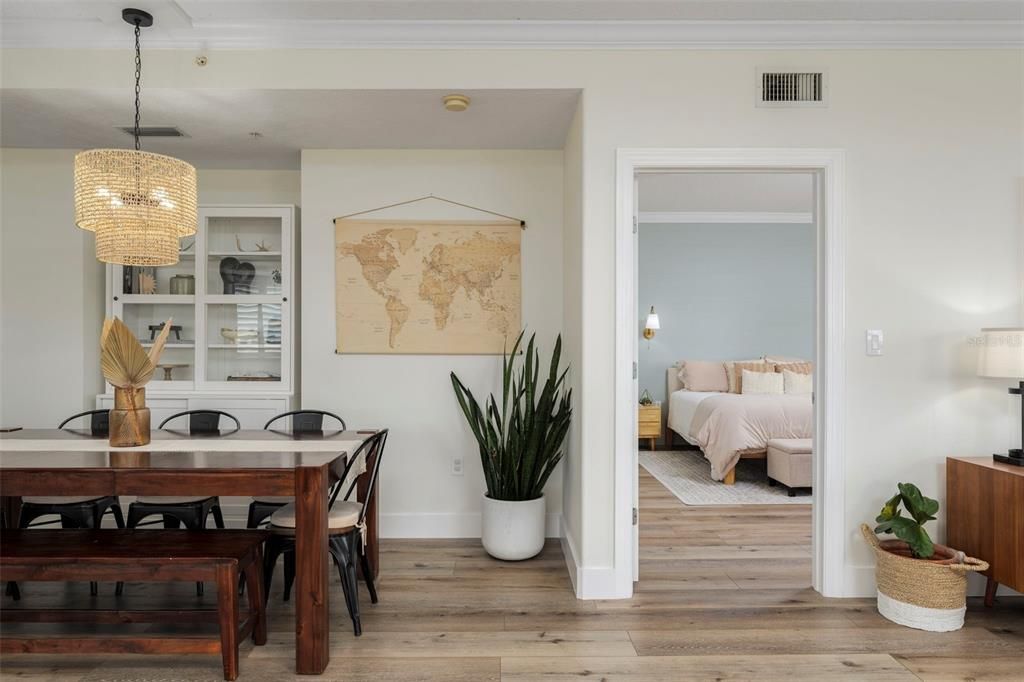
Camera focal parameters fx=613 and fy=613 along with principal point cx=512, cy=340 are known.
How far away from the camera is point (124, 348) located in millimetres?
2479

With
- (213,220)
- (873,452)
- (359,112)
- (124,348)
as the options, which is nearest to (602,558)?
(873,452)

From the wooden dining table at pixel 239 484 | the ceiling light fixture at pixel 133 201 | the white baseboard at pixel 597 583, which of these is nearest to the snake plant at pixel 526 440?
the white baseboard at pixel 597 583

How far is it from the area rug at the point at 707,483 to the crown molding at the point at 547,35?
10.4 feet

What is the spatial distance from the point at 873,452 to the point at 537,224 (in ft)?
7.28

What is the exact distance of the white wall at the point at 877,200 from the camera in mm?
2881

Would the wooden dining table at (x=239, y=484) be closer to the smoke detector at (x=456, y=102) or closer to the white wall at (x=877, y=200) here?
the white wall at (x=877, y=200)

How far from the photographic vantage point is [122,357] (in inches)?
97.5

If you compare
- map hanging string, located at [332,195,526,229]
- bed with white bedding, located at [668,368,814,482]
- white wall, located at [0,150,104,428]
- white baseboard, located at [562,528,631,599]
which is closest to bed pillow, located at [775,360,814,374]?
bed with white bedding, located at [668,368,814,482]

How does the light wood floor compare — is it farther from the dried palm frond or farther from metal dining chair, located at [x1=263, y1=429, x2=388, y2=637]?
the dried palm frond

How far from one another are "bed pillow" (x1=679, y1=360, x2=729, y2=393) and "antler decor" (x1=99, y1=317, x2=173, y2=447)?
5.66 m

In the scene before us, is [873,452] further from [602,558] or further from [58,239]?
Result: [58,239]

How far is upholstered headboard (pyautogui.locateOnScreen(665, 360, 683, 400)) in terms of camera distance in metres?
7.16

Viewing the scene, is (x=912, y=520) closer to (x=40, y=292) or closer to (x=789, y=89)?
(x=789, y=89)

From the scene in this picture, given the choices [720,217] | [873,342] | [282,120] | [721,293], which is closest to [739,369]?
[721,293]
